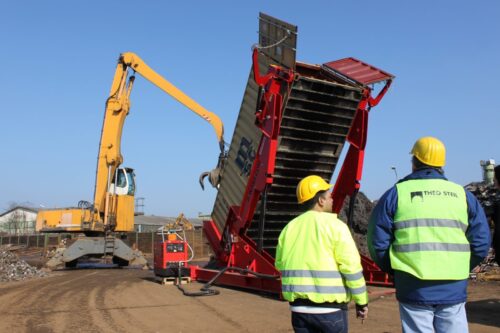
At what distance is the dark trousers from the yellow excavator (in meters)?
15.1

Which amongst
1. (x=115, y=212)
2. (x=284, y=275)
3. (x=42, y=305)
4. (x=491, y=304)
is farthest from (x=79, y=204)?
(x=284, y=275)

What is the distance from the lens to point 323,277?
120 inches

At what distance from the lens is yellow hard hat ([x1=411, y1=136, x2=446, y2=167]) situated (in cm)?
311

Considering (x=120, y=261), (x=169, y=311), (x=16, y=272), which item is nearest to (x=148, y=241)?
(x=120, y=261)

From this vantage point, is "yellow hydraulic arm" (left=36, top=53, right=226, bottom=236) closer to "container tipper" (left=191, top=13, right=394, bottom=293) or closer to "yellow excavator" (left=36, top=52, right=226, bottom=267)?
"yellow excavator" (left=36, top=52, right=226, bottom=267)

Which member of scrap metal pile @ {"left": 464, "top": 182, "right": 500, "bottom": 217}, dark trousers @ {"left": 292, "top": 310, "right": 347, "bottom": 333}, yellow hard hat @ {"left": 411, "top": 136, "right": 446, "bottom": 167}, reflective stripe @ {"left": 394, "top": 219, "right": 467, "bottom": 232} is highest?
scrap metal pile @ {"left": 464, "top": 182, "right": 500, "bottom": 217}

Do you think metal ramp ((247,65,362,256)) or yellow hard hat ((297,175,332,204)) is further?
metal ramp ((247,65,362,256))

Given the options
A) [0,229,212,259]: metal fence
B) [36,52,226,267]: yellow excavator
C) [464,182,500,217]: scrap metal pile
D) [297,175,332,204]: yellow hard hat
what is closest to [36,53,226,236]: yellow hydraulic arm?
[36,52,226,267]: yellow excavator

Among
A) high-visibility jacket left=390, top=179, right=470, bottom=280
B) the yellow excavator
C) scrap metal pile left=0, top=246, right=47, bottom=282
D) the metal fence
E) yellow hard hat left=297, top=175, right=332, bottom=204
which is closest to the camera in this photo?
high-visibility jacket left=390, top=179, right=470, bottom=280

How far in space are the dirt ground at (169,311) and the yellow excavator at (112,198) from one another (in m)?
6.90

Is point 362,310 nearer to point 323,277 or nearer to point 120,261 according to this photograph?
point 323,277

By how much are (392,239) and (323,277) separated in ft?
1.62

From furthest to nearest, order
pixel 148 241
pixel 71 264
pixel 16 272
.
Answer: pixel 148 241 < pixel 71 264 < pixel 16 272

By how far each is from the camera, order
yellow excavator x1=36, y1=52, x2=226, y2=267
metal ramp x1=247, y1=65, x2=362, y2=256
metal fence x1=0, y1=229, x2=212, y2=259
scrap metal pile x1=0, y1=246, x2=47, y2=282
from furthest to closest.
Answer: metal fence x1=0, y1=229, x2=212, y2=259, yellow excavator x1=36, y1=52, x2=226, y2=267, scrap metal pile x1=0, y1=246, x2=47, y2=282, metal ramp x1=247, y1=65, x2=362, y2=256
